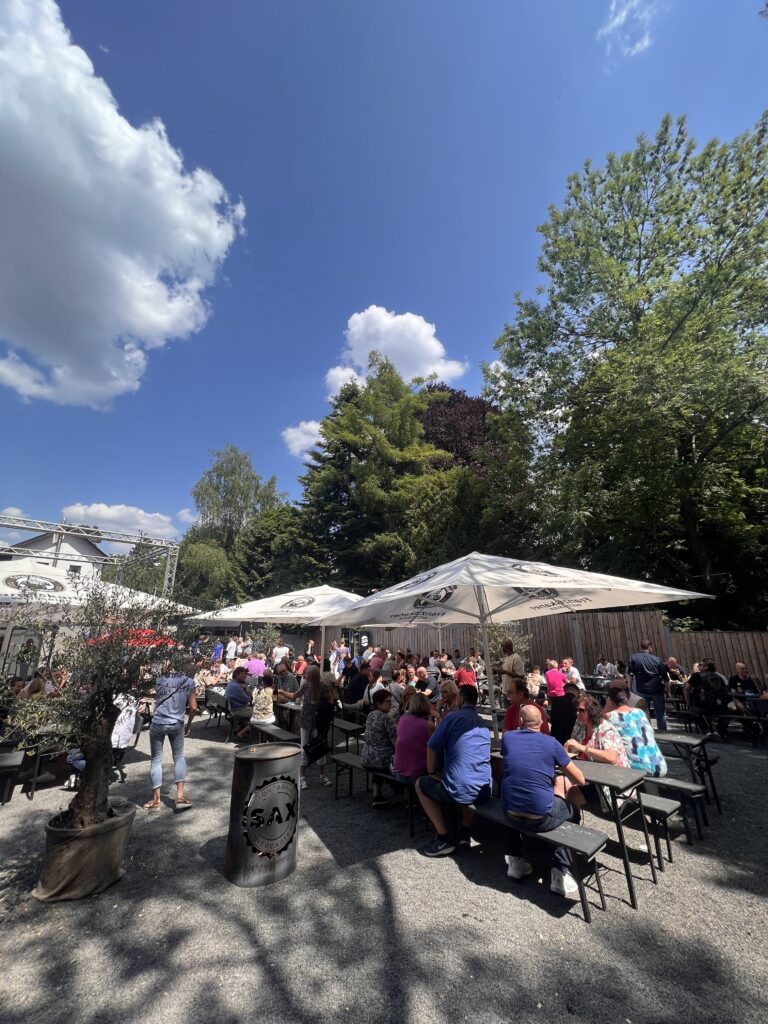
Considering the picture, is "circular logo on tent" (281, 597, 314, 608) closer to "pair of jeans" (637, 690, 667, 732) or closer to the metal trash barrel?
the metal trash barrel

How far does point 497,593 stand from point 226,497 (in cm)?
3793

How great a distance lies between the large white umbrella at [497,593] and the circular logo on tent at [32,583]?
4.55 meters

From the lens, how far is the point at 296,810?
405cm

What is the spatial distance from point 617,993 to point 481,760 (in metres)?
1.80

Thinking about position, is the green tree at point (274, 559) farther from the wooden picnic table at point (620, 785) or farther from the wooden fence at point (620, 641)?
the wooden picnic table at point (620, 785)

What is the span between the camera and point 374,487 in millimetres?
27000

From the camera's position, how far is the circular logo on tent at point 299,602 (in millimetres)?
9202

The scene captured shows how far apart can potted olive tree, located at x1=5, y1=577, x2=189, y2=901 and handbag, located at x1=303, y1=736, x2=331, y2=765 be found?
3.01 metres

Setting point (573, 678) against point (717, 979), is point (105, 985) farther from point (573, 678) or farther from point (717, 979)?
point (573, 678)

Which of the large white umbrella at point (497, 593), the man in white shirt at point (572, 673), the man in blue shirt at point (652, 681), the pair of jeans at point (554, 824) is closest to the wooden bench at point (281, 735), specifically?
the large white umbrella at point (497, 593)

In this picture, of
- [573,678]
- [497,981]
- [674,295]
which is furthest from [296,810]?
[674,295]

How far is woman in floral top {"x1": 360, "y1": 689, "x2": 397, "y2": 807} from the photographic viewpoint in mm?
5461

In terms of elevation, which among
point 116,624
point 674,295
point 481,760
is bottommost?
point 481,760

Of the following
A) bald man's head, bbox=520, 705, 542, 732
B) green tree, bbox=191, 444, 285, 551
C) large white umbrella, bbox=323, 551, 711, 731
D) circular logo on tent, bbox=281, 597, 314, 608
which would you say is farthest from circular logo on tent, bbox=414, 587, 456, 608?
green tree, bbox=191, 444, 285, 551
